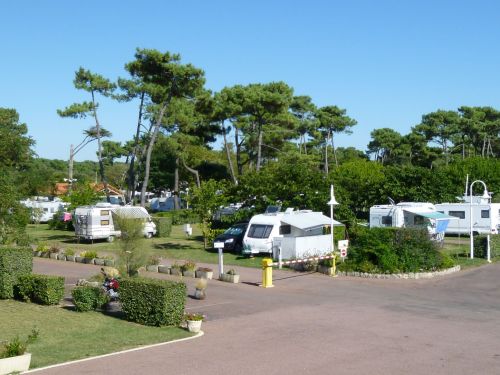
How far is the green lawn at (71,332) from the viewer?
1040 cm

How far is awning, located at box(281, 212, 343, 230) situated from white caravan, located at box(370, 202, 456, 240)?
4.91 meters

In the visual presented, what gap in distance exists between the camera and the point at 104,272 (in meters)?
15.3

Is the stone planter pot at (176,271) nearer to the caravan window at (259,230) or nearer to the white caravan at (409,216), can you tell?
the caravan window at (259,230)

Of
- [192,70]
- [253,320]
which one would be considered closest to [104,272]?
[253,320]

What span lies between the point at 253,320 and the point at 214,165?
43608mm

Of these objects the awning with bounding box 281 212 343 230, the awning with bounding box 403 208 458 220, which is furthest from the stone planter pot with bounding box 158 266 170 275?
the awning with bounding box 403 208 458 220

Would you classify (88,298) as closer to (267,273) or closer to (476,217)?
(267,273)

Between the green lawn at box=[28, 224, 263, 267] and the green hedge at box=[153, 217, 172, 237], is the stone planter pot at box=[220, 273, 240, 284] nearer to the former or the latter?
the green lawn at box=[28, 224, 263, 267]

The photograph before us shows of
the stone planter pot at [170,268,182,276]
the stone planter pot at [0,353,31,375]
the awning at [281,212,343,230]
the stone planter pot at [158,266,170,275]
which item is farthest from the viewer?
the awning at [281,212,343,230]

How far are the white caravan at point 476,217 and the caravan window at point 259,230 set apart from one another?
12240 mm

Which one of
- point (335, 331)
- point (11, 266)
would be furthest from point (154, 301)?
point (11, 266)

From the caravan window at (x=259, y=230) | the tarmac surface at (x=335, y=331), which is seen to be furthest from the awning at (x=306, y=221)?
the tarmac surface at (x=335, y=331)

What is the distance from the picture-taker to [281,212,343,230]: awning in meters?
23.8

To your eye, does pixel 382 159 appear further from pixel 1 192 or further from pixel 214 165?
pixel 1 192
